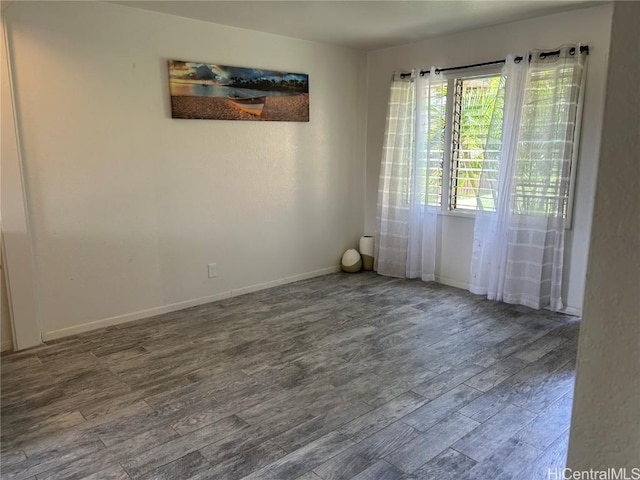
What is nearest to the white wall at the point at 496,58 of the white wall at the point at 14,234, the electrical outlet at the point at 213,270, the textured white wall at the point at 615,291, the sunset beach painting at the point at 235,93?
the sunset beach painting at the point at 235,93

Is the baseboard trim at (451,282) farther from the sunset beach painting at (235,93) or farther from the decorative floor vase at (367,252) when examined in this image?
the sunset beach painting at (235,93)

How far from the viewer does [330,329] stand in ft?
11.5

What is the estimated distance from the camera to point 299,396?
2545 mm

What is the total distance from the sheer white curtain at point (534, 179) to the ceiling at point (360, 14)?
0.41 m

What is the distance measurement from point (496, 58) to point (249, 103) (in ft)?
7.08

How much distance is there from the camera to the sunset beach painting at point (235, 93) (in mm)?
3709

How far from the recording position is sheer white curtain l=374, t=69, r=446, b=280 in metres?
4.41

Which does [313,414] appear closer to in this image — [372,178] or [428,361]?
Answer: [428,361]

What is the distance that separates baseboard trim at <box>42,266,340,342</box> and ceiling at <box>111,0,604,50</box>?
2320 mm

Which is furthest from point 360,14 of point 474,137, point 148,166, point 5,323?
point 5,323

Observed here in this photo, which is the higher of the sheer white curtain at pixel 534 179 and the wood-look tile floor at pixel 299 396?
the sheer white curtain at pixel 534 179

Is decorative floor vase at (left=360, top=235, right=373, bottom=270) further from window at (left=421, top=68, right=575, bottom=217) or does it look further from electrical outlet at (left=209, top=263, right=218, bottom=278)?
electrical outlet at (left=209, top=263, right=218, bottom=278)

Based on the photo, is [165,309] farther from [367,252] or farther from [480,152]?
[480,152]

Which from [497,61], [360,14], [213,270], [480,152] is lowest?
[213,270]
